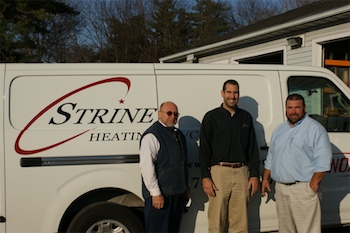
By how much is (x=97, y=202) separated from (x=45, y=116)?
3.28ft

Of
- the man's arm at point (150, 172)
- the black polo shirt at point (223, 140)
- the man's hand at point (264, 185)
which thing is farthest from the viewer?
the man's hand at point (264, 185)

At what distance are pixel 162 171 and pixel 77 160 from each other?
2.89 feet

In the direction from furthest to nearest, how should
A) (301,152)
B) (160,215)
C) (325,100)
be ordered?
(325,100) → (301,152) → (160,215)

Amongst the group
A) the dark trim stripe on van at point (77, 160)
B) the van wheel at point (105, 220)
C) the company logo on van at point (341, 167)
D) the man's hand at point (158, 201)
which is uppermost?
the dark trim stripe on van at point (77, 160)

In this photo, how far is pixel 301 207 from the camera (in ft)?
8.87

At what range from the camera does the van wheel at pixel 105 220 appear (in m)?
2.73

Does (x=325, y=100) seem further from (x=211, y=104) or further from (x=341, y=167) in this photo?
(x=211, y=104)

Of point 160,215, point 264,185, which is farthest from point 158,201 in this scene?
point 264,185

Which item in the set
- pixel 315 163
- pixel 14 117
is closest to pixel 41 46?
pixel 14 117

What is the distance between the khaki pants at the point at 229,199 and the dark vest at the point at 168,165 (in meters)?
0.42

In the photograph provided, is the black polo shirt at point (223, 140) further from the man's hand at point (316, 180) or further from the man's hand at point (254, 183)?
the man's hand at point (316, 180)

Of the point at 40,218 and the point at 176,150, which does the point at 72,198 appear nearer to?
the point at 40,218

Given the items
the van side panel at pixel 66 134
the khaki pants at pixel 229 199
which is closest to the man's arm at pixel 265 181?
the khaki pants at pixel 229 199

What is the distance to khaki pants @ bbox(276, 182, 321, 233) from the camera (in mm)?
2674
